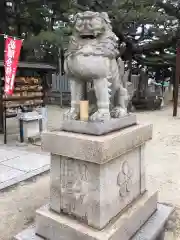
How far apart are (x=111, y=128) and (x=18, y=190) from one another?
2.01 meters

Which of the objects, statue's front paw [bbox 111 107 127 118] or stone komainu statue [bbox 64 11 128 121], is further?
statue's front paw [bbox 111 107 127 118]

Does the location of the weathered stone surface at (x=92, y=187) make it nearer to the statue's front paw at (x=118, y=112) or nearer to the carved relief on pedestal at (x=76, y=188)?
the carved relief on pedestal at (x=76, y=188)

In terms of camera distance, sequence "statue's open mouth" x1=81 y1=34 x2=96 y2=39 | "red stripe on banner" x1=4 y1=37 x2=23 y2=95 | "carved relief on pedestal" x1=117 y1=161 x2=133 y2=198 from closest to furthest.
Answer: "statue's open mouth" x1=81 y1=34 x2=96 y2=39
"carved relief on pedestal" x1=117 y1=161 x2=133 y2=198
"red stripe on banner" x1=4 y1=37 x2=23 y2=95

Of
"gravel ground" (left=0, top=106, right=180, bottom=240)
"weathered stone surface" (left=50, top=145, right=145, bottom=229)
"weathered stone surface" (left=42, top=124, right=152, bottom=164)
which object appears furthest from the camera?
"gravel ground" (left=0, top=106, right=180, bottom=240)

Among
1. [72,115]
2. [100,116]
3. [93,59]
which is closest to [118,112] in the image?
[100,116]

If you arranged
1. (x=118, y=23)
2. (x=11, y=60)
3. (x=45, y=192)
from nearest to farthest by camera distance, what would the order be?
(x=45, y=192), (x=11, y=60), (x=118, y=23)

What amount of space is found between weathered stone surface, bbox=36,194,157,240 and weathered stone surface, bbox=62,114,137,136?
2.49ft

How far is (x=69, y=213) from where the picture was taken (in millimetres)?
2213

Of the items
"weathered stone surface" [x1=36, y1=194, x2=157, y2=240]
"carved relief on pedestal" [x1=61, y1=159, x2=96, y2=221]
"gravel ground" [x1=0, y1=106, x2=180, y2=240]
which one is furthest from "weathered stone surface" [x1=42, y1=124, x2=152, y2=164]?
"gravel ground" [x1=0, y1=106, x2=180, y2=240]

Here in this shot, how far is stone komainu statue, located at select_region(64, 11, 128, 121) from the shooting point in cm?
209

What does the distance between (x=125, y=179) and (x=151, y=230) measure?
0.55 meters

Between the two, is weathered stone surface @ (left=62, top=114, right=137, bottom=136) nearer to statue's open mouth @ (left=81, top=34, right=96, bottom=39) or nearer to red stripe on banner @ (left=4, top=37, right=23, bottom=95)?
statue's open mouth @ (left=81, top=34, right=96, bottom=39)

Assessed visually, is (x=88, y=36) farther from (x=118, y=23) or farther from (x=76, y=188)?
(x=118, y=23)

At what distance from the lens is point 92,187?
203 centimetres
